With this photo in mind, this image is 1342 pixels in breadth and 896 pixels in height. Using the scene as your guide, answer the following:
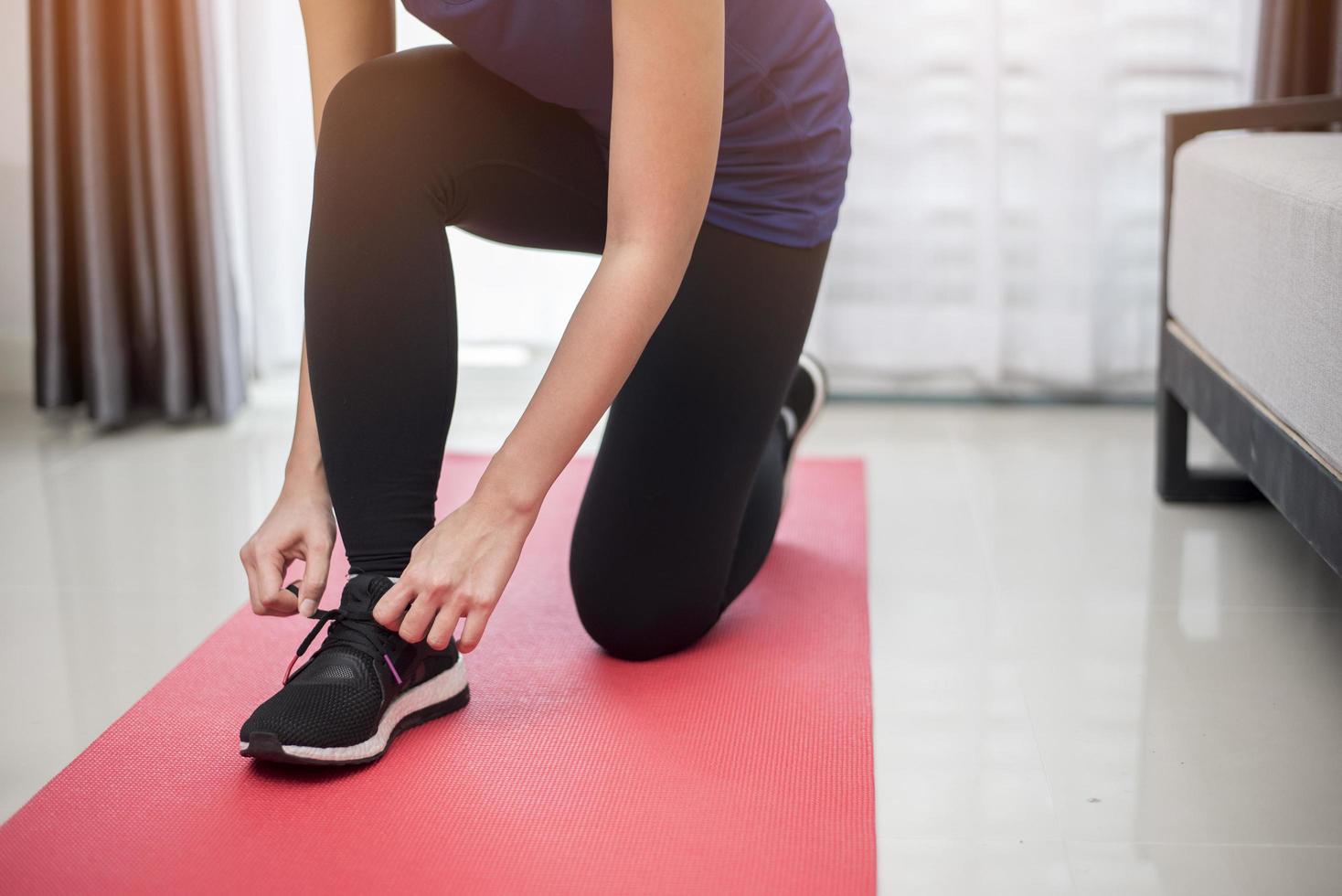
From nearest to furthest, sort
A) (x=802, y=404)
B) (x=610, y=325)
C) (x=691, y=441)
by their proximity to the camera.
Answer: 1. (x=610, y=325)
2. (x=691, y=441)
3. (x=802, y=404)

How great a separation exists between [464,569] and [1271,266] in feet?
2.55

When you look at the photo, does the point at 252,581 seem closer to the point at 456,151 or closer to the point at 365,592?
the point at 365,592

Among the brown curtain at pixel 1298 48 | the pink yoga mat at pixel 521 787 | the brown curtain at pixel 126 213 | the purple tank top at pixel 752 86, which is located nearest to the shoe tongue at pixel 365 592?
the pink yoga mat at pixel 521 787

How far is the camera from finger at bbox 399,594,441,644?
949 mm

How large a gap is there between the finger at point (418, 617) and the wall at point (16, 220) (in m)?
1.71

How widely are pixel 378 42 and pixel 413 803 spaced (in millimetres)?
660

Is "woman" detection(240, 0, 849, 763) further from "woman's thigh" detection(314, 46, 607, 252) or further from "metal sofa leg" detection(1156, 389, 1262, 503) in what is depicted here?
"metal sofa leg" detection(1156, 389, 1262, 503)

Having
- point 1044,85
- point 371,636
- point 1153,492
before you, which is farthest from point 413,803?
point 1044,85

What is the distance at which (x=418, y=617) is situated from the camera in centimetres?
96

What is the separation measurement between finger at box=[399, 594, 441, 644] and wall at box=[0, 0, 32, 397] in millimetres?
1715

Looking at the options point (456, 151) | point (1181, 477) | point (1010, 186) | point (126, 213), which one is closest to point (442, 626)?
point (456, 151)

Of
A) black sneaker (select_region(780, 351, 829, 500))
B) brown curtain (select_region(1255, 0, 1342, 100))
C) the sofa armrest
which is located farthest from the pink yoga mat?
brown curtain (select_region(1255, 0, 1342, 100))

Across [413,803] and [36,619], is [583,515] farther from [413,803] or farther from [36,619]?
[36,619]

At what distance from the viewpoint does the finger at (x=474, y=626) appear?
0.94 m
